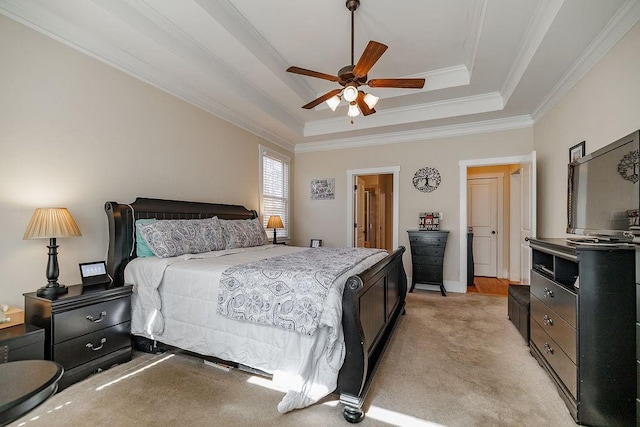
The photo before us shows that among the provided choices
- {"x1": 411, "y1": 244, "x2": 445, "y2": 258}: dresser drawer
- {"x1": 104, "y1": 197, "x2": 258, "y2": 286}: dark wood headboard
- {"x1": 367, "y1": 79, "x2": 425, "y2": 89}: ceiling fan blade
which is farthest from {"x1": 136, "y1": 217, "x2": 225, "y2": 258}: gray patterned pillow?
{"x1": 411, "y1": 244, "x2": 445, "y2": 258}: dresser drawer

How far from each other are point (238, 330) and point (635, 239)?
255 centimetres

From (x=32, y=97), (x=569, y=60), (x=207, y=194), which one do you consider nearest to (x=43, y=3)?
(x=32, y=97)

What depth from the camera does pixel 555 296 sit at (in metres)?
2.04

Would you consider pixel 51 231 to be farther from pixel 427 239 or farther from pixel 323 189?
pixel 427 239

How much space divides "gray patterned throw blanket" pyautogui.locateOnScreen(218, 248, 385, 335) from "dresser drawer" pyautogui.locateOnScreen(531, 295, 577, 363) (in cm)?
143

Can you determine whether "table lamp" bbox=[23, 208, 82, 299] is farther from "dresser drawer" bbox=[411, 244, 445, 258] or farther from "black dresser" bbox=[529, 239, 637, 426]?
"dresser drawer" bbox=[411, 244, 445, 258]

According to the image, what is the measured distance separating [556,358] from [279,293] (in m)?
1.98

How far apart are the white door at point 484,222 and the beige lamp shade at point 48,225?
650cm

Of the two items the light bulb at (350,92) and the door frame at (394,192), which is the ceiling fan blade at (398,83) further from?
the door frame at (394,192)

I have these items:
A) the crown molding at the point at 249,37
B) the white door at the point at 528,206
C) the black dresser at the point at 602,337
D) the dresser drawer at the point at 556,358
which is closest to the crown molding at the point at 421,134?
the white door at the point at 528,206

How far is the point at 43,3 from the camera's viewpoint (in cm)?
217

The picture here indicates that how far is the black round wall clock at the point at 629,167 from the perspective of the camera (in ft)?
5.32

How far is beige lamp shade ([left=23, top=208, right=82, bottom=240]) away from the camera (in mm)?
2018

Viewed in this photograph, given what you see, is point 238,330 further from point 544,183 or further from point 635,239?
point 544,183
